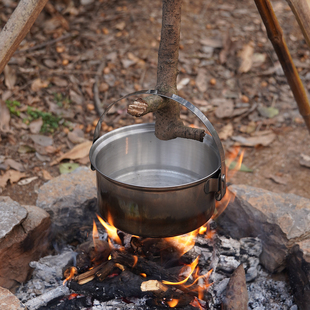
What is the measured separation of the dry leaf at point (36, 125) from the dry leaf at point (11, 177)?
52 centimetres

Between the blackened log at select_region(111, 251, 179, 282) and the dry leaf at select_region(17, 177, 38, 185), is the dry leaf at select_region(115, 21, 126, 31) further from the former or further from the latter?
the blackened log at select_region(111, 251, 179, 282)

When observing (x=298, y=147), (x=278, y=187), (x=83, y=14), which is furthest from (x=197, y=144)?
(x=83, y=14)

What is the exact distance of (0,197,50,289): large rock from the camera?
1891 millimetres

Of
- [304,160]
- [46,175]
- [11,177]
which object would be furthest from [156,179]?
[304,160]

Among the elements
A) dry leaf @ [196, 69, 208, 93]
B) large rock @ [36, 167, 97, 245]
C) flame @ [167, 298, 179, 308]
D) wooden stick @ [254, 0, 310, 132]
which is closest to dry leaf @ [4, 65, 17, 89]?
large rock @ [36, 167, 97, 245]

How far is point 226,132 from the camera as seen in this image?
3.76 m

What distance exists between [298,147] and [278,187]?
62 cm

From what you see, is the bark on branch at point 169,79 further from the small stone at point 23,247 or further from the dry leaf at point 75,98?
the dry leaf at point 75,98

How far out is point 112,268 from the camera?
1.87 m

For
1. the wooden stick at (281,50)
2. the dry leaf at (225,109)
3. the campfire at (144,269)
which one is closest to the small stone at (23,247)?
the campfire at (144,269)

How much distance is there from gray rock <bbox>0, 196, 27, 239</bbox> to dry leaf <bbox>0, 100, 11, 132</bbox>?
1.52m

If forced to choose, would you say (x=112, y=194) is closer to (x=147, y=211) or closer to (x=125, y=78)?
(x=147, y=211)

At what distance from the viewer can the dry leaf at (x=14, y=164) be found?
314cm

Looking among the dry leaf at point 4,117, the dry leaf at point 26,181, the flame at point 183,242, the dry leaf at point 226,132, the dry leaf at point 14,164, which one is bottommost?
the dry leaf at point 226,132
